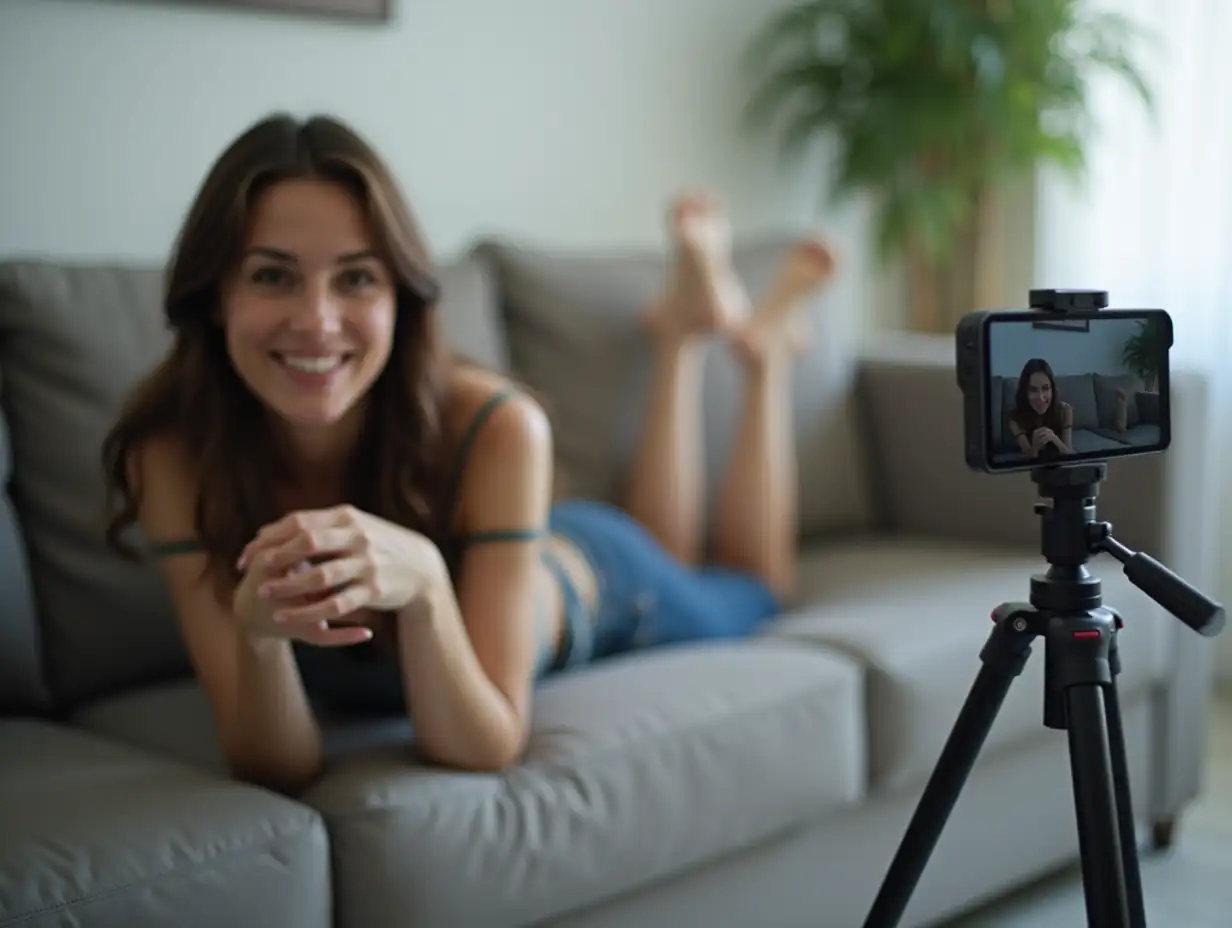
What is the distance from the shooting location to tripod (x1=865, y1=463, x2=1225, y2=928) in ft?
3.02

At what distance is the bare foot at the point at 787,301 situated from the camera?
85.0 inches

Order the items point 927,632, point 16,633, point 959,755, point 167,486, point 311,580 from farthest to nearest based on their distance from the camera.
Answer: point 927,632 → point 16,633 → point 167,486 → point 311,580 → point 959,755

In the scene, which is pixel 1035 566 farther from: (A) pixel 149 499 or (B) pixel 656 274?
(A) pixel 149 499

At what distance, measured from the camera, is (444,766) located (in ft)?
4.34

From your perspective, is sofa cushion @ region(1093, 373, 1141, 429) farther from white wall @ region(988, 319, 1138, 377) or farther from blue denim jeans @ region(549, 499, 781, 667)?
blue denim jeans @ region(549, 499, 781, 667)

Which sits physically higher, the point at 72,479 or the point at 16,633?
the point at 72,479

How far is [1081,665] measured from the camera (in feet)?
3.13

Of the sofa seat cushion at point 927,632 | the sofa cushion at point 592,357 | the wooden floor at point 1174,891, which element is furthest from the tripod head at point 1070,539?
the sofa cushion at point 592,357

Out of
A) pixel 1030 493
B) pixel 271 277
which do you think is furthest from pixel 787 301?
pixel 271 277

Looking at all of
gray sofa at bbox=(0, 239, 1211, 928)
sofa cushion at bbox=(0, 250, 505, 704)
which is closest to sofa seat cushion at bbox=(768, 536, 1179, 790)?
gray sofa at bbox=(0, 239, 1211, 928)

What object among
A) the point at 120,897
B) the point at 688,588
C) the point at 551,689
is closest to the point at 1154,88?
the point at 688,588

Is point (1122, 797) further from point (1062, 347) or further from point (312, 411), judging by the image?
point (312, 411)

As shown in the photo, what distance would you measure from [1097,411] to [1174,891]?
4.08ft

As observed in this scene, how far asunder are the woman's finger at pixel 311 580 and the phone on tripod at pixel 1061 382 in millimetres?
488
